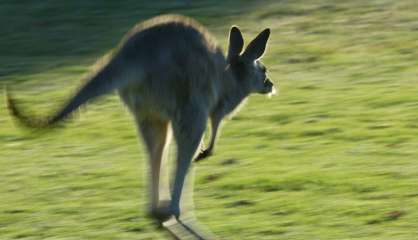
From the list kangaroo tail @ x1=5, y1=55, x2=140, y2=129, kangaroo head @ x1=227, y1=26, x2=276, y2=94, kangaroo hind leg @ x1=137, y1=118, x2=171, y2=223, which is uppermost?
kangaroo tail @ x1=5, y1=55, x2=140, y2=129

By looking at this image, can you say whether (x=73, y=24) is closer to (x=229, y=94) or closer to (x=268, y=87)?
(x=268, y=87)

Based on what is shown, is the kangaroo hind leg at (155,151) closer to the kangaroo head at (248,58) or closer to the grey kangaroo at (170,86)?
the grey kangaroo at (170,86)

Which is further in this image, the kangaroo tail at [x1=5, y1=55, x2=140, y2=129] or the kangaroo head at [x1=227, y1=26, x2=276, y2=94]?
the kangaroo head at [x1=227, y1=26, x2=276, y2=94]

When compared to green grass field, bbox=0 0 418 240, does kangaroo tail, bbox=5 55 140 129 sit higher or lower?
higher

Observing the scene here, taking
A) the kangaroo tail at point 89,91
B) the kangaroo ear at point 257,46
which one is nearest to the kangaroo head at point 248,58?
the kangaroo ear at point 257,46

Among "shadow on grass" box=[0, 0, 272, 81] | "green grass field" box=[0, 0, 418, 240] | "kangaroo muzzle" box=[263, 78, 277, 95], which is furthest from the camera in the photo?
"shadow on grass" box=[0, 0, 272, 81]

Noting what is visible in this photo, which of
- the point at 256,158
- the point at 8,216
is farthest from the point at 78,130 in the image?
the point at 8,216

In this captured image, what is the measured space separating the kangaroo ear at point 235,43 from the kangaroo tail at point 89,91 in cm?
87

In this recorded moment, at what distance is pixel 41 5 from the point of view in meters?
17.3

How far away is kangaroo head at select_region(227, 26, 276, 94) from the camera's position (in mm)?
8094

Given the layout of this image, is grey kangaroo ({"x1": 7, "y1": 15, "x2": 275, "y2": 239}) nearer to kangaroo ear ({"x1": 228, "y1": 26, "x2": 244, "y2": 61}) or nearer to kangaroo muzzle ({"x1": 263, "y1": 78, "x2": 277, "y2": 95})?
kangaroo ear ({"x1": 228, "y1": 26, "x2": 244, "y2": 61})

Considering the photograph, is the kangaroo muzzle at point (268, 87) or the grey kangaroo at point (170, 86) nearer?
the grey kangaroo at point (170, 86)

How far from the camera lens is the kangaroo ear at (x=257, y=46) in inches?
319

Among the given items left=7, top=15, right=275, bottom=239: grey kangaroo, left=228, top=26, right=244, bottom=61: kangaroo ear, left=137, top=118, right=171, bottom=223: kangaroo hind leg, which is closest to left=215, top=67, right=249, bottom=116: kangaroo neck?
left=7, top=15, right=275, bottom=239: grey kangaroo
